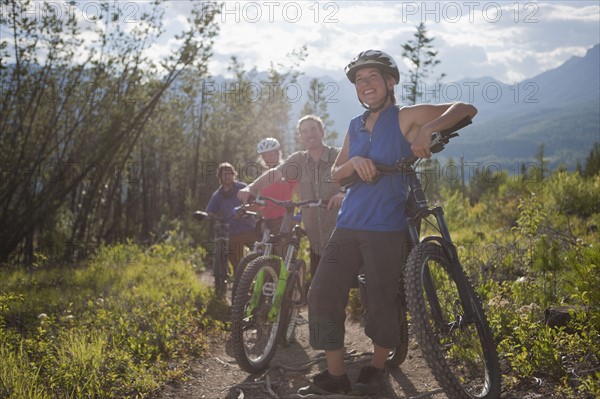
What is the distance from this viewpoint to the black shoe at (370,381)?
3990mm

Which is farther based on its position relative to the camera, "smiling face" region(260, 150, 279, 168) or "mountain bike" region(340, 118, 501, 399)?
"smiling face" region(260, 150, 279, 168)

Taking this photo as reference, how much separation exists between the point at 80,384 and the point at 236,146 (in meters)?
29.2

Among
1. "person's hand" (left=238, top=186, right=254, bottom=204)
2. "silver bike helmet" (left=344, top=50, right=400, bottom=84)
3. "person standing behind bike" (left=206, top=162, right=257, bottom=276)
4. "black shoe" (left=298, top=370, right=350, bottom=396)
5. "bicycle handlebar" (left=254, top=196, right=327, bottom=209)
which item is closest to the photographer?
"silver bike helmet" (left=344, top=50, right=400, bottom=84)

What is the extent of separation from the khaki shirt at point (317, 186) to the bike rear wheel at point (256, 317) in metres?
1.27

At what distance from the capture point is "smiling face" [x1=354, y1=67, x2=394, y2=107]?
395 cm

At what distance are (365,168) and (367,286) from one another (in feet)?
2.98

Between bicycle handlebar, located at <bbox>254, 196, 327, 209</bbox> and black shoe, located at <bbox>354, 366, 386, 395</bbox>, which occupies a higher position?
bicycle handlebar, located at <bbox>254, 196, 327, 209</bbox>

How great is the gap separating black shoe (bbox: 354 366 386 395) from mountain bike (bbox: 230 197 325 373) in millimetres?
1196

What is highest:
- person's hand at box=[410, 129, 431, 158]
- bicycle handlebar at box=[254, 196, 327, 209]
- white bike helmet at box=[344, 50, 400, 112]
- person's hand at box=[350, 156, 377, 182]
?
white bike helmet at box=[344, 50, 400, 112]

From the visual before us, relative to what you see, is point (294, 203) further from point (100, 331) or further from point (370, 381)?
point (100, 331)

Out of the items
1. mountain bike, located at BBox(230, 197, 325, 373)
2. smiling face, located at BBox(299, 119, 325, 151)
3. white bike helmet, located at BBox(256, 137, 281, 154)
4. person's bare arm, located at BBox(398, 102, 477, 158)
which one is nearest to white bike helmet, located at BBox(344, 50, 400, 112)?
person's bare arm, located at BBox(398, 102, 477, 158)

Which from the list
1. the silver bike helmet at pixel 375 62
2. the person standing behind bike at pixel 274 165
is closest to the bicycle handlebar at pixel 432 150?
the silver bike helmet at pixel 375 62

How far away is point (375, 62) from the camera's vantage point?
12.7 feet

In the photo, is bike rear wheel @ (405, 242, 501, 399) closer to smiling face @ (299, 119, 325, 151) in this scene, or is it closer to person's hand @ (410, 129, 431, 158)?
person's hand @ (410, 129, 431, 158)
